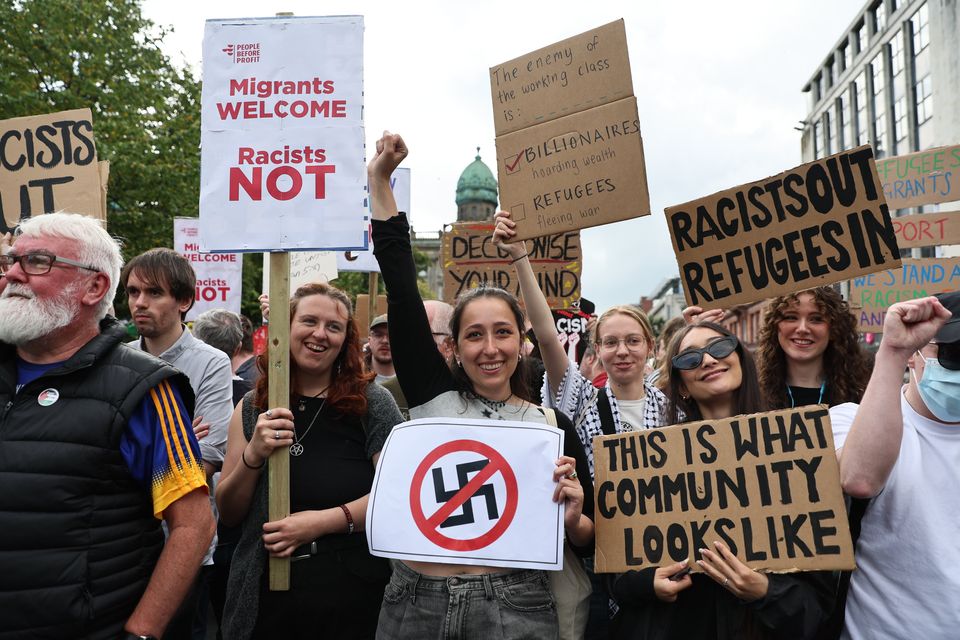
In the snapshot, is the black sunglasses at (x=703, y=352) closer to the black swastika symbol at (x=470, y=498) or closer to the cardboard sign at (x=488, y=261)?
the black swastika symbol at (x=470, y=498)

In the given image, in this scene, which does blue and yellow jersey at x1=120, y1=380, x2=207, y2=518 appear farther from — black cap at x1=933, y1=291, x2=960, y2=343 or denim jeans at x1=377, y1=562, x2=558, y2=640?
black cap at x1=933, y1=291, x2=960, y2=343

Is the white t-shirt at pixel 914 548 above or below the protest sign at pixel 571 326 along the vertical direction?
below

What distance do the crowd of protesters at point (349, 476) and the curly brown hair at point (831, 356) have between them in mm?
763

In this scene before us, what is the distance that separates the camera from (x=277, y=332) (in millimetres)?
2885

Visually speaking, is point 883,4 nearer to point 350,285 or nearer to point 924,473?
point 350,285

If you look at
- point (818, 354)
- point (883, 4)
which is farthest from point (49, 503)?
point (883, 4)

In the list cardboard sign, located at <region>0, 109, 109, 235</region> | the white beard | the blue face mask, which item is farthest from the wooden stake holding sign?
the blue face mask

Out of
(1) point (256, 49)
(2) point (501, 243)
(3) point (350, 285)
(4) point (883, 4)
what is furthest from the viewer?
(4) point (883, 4)

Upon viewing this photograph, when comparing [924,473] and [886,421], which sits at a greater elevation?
[886,421]

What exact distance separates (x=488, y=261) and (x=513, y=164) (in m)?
2.57

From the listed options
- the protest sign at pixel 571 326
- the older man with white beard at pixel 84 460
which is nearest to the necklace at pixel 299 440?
the older man with white beard at pixel 84 460

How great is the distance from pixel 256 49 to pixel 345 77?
1.25 feet

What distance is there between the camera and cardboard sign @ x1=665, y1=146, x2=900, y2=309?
Result: 3.04 metres

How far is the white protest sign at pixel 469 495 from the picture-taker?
8.13ft
